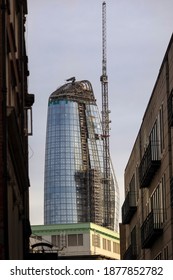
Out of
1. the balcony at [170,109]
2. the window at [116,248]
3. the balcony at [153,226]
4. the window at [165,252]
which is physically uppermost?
the window at [116,248]

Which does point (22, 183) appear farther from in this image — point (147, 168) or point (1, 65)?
point (147, 168)

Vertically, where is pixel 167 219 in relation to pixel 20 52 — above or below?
below

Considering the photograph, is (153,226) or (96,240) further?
(96,240)

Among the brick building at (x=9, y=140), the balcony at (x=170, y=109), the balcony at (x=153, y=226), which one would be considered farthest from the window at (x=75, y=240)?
the brick building at (x=9, y=140)

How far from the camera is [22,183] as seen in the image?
33.6 metres

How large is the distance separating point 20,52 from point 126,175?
33868mm

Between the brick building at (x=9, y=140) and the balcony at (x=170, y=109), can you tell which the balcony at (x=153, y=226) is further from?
the brick building at (x=9, y=140)

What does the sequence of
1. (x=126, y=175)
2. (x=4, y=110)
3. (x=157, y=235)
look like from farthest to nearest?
1. (x=126, y=175)
2. (x=157, y=235)
3. (x=4, y=110)

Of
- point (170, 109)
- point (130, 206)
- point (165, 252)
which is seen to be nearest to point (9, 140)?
point (170, 109)

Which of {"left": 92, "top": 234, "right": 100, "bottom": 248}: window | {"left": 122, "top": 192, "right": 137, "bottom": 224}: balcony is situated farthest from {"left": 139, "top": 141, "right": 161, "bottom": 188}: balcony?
{"left": 92, "top": 234, "right": 100, "bottom": 248}: window

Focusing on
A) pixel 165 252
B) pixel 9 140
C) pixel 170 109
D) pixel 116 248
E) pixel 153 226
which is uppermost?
pixel 116 248

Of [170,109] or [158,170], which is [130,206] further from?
[170,109]

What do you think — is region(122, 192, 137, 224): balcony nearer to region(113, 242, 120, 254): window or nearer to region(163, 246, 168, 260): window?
region(163, 246, 168, 260): window

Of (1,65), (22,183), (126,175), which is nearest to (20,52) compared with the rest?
(22,183)
